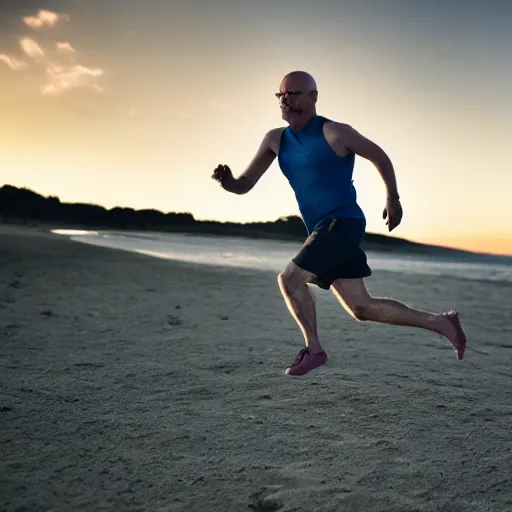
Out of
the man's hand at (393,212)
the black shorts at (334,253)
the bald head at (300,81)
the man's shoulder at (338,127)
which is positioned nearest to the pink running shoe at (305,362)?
the black shorts at (334,253)

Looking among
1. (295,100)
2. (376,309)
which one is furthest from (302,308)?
(295,100)

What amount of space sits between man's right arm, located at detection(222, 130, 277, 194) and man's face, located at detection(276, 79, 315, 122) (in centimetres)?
31

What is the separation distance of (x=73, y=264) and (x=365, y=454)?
31.1 ft

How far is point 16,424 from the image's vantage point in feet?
8.23

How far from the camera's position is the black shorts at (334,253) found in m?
3.39

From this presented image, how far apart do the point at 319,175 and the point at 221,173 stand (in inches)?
30.0

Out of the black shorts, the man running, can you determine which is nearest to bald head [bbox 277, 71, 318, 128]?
the man running

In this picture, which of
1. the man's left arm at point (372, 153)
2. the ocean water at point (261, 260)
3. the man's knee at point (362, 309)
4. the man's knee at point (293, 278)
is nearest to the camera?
the man's left arm at point (372, 153)

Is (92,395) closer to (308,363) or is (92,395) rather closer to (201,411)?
(201,411)

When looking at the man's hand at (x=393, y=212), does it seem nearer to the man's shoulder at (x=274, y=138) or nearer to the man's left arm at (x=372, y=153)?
the man's left arm at (x=372, y=153)

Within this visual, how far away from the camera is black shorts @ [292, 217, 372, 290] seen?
3391 mm

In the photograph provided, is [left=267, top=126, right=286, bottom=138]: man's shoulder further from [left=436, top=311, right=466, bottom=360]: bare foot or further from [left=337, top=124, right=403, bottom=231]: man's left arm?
[left=436, top=311, right=466, bottom=360]: bare foot

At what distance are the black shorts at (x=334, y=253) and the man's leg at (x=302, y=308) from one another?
0.14 metres

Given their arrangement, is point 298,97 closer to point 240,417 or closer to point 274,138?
point 274,138
